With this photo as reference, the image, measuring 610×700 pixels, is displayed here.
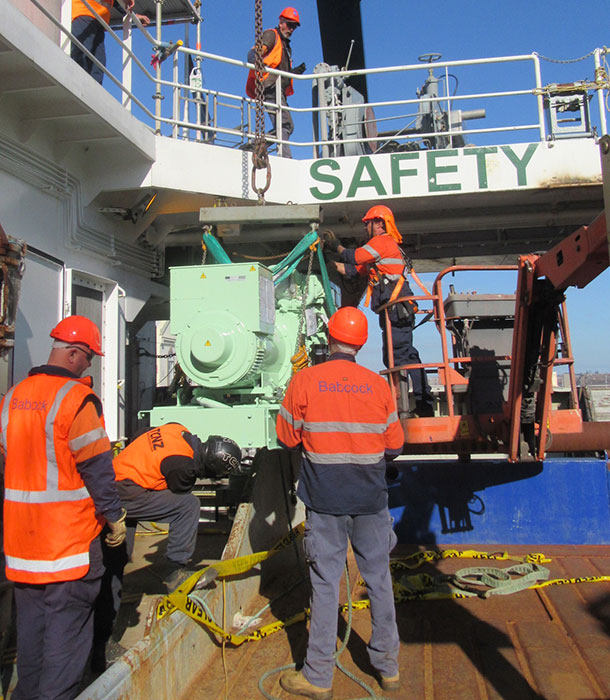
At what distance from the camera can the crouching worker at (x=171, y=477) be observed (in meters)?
4.00

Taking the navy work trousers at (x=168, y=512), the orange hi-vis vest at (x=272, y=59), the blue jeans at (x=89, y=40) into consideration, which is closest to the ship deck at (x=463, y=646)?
the navy work trousers at (x=168, y=512)

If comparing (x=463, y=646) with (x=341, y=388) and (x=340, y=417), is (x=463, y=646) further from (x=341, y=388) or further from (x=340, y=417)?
(x=341, y=388)

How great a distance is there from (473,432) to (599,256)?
2041 mm

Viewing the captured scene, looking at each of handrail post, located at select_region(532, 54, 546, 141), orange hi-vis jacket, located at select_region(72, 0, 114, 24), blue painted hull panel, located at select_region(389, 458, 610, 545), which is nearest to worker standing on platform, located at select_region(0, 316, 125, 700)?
blue painted hull panel, located at select_region(389, 458, 610, 545)

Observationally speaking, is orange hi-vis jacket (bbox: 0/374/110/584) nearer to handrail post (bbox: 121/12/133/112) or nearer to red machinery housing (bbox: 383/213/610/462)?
red machinery housing (bbox: 383/213/610/462)

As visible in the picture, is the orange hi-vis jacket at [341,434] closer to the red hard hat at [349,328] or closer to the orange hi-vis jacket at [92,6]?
the red hard hat at [349,328]

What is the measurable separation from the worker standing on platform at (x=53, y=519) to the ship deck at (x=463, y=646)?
81 cm

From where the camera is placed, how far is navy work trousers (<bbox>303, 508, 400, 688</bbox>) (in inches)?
122

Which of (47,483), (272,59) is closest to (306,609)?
(47,483)

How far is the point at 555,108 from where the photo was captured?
6.73 meters

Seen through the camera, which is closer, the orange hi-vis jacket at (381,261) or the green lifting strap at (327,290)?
the orange hi-vis jacket at (381,261)

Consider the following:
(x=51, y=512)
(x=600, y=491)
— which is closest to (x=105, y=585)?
(x=51, y=512)

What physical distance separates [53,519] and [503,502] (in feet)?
14.2

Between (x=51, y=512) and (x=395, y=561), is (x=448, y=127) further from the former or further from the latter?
(x=51, y=512)
